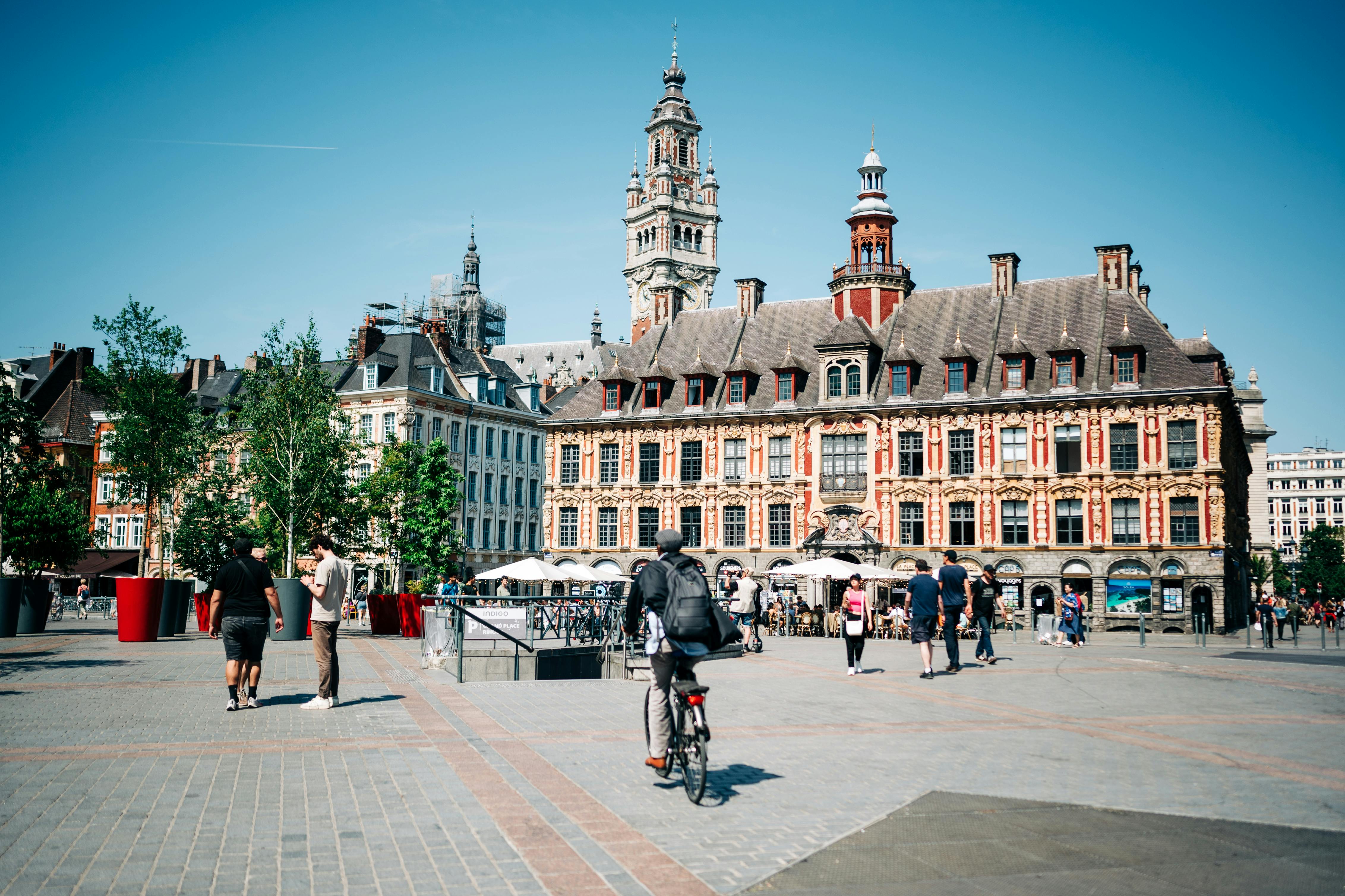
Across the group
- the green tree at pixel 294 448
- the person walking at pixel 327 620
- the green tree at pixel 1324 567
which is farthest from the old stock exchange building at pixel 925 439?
the green tree at pixel 1324 567

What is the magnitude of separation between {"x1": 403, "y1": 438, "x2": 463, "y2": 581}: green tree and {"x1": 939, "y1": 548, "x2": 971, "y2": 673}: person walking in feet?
119

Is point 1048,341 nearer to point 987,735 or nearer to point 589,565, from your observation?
point 589,565

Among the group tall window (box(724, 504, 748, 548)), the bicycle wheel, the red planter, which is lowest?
the red planter

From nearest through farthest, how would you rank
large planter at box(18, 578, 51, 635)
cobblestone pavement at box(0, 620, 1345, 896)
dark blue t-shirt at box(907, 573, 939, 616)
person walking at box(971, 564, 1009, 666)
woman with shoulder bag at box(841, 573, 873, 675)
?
cobblestone pavement at box(0, 620, 1345, 896) < dark blue t-shirt at box(907, 573, 939, 616) < woman with shoulder bag at box(841, 573, 873, 675) < person walking at box(971, 564, 1009, 666) < large planter at box(18, 578, 51, 635)

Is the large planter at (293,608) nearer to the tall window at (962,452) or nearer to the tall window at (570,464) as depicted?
the tall window at (570,464)

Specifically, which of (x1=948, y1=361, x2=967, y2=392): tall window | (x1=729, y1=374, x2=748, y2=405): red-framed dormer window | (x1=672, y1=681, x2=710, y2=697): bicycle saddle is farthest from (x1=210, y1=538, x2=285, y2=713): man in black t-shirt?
(x1=729, y1=374, x2=748, y2=405): red-framed dormer window

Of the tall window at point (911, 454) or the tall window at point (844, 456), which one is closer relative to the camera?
the tall window at point (911, 454)

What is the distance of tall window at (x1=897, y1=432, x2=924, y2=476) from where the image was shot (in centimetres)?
4725

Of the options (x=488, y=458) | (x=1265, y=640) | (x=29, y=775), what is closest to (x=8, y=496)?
(x=29, y=775)

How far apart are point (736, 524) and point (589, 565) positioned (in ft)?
23.4

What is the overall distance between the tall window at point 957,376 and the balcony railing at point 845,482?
5.17m

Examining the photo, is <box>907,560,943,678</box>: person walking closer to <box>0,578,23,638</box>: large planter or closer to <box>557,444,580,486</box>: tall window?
<box>0,578,23,638</box>: large planter

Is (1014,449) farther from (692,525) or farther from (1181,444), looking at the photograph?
(692,525)

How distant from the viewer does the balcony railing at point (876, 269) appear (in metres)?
51.8
